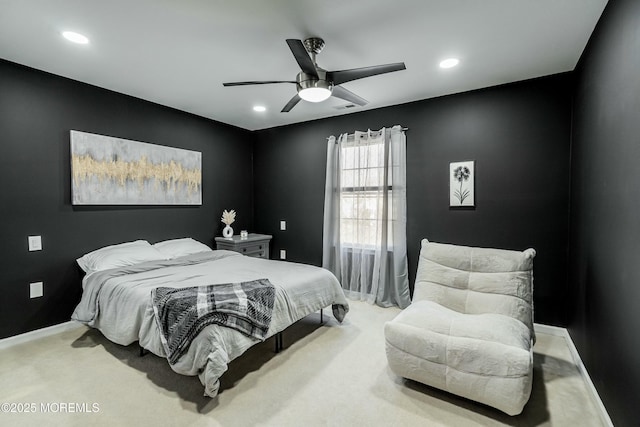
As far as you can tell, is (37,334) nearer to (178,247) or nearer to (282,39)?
(178,247)

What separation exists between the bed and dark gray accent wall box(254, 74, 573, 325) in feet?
5.27

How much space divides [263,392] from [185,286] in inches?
40.5

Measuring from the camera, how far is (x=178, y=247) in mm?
3684

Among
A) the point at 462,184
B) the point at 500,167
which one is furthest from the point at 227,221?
the point at 500,167

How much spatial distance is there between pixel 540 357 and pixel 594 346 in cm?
60

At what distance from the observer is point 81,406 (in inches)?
74.8

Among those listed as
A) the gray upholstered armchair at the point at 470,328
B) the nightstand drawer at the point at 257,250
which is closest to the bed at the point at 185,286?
the nightstand drawer at the point at 257,250

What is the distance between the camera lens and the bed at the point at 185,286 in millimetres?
1893

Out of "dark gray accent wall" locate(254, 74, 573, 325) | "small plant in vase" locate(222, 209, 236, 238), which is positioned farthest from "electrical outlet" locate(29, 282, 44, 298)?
"dark gray accent wall" locate(254, 74, 573, 325)

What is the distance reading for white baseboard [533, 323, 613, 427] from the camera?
1.80 meters

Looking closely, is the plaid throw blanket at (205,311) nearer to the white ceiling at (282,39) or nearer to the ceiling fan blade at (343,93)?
the ceiling fan blade at (343,93)

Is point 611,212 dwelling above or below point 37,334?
above

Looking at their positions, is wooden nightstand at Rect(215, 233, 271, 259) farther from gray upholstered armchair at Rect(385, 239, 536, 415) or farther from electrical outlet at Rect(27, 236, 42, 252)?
gray upholstered armchair at Rect(385, 239, 536, 415)

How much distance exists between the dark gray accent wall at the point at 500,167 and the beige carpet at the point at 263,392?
97cm
